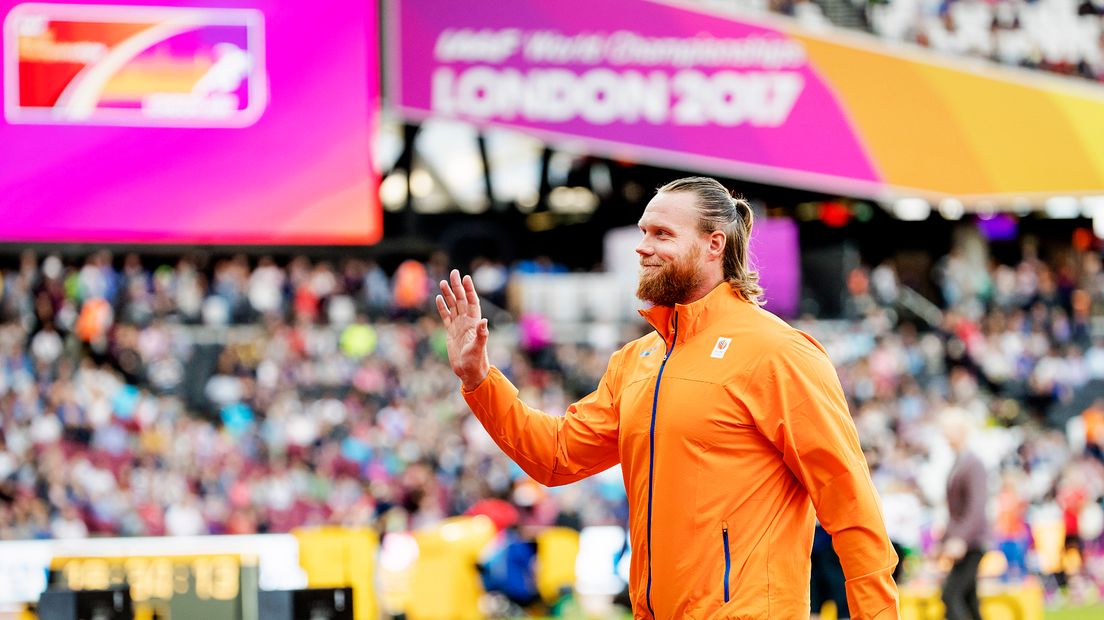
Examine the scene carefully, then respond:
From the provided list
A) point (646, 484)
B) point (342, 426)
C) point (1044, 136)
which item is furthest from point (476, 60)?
point (646, 484)

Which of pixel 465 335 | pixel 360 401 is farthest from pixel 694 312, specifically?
pixel 360 401

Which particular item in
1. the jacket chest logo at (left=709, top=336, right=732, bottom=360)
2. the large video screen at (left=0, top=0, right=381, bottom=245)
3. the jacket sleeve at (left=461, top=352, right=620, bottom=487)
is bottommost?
the jacket sleeve at (left=461, top=352, right=620, bottom=487)

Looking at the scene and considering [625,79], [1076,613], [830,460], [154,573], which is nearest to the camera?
[830,460]

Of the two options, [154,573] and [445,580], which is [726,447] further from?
[445,580]

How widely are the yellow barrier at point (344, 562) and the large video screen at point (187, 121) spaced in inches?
103

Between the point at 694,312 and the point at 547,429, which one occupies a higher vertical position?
the point at 694,312

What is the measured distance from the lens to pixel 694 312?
4.05 meters

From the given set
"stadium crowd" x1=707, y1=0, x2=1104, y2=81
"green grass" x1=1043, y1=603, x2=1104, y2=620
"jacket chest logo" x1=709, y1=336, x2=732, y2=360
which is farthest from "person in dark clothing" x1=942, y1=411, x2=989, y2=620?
"stadium crowd" x1=707, y1=0, x2=1104, y2=81

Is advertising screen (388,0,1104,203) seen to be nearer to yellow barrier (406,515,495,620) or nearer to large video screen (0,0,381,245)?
large video screen (0,0,381,245)

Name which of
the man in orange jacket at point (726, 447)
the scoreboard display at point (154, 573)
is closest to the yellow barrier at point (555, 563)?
the scoreboard display at point (154, 573)

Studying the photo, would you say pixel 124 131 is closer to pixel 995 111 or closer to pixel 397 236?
pixel 995 111

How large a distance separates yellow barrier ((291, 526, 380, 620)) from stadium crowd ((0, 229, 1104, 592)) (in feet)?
10.0

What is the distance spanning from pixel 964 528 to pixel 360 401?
11.9m

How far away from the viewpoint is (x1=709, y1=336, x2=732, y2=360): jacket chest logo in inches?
155
